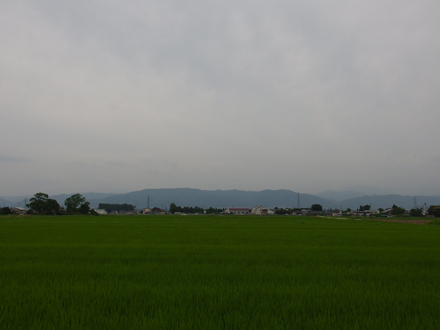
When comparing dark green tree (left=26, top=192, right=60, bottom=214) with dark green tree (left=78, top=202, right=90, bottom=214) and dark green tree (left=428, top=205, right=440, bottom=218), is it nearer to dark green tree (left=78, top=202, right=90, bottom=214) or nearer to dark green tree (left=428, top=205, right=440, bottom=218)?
dark green tree (left=78, top=202, right=90, bottom=214)

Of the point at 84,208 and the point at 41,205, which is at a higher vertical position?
the point at 41,205

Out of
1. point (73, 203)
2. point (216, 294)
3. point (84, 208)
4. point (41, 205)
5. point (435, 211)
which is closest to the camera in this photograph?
point (216, 294)

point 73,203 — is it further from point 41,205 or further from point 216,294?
point 216,294

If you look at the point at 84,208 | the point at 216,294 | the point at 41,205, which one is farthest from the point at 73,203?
the point at 216,294

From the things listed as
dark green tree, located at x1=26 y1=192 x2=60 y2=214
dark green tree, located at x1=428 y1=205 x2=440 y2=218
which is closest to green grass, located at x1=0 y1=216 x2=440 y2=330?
dark green tree, located at x1=26 y1=192 x2=60 y2=214

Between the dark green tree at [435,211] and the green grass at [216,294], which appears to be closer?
the green grass at [216,294]

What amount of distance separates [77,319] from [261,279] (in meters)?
3.45

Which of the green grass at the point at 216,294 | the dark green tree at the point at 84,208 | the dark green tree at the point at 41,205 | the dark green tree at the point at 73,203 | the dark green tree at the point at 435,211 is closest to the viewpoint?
the green grass at the point at 216,294

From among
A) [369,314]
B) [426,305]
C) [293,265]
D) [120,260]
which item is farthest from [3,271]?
[426,305]

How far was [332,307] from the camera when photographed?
14.0ft

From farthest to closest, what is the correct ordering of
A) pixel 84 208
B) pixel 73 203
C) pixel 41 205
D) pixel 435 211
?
1. pixel 435 211
2. pixel 73 203
3. pixel 84 208
4. pixel 41 205

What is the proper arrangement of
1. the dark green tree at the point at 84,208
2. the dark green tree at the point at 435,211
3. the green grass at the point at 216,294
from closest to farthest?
the green grass at the point at 216,294 < the dark green tree at the point at 84,208 < the dark green tree at the point at 435,211

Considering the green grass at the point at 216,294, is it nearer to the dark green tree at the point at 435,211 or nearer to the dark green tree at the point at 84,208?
the dark green tree at the point at 84,208

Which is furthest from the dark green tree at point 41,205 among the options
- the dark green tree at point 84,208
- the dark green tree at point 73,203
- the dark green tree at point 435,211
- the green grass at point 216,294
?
the dark green tree at point 435,211
